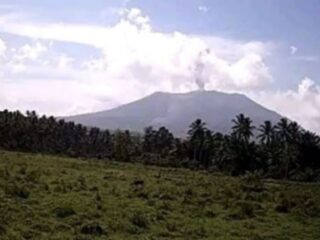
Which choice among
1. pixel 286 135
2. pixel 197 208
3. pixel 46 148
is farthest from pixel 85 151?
pixel 197 208

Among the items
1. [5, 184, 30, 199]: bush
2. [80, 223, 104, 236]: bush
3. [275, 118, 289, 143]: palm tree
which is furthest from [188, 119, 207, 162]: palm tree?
[80, 223, 104, 236]: bush

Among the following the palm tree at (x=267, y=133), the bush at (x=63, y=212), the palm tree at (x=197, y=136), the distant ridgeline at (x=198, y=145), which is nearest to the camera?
the bush at (x=63, y=212)

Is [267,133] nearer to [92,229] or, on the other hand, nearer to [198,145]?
[198,145]

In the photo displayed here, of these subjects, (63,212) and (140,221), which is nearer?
(140,221)

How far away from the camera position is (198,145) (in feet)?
373

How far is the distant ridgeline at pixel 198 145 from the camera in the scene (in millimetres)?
94688

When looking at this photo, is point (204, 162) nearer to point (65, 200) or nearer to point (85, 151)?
point (85, 151)

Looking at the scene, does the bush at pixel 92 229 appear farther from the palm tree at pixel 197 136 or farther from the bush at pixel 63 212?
the palm tree at pixel 197 136

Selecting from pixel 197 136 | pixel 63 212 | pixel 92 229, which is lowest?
pixel 92 229

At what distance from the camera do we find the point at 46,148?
121375 millimetres

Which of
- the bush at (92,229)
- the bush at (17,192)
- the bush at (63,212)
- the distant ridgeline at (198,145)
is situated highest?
the distant ridgeline at (198,145)

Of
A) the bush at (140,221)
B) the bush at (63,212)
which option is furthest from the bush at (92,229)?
the bush at (63,212)

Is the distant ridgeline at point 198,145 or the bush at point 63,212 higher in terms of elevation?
the distant ridgeline at point 198,145

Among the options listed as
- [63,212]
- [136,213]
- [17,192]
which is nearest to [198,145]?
[17,192]
